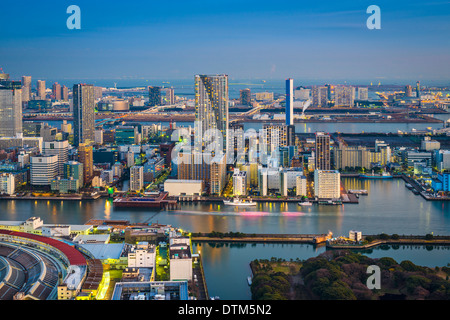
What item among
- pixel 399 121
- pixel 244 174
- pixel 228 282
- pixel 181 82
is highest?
pixel 181 82

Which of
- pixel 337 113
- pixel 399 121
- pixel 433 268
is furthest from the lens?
pixel 337 113

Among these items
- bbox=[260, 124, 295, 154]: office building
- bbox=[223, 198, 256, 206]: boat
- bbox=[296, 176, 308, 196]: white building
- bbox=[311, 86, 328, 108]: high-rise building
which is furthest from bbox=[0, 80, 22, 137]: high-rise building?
bbox=[311, 86, 328, 108]: high-rise building

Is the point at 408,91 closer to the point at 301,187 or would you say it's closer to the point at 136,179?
the point at 301,187

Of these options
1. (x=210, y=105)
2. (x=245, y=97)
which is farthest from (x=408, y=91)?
(x=210, y=105)

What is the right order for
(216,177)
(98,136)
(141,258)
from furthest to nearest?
1. (98,136)
2. (216,177)
3. (141,258)

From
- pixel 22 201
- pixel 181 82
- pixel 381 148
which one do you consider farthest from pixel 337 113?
pixel 22 201

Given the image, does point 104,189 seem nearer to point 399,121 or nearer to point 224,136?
point 224,136

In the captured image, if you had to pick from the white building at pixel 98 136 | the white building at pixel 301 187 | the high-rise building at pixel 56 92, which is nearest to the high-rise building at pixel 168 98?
the high-rise building at pixel 56 92
